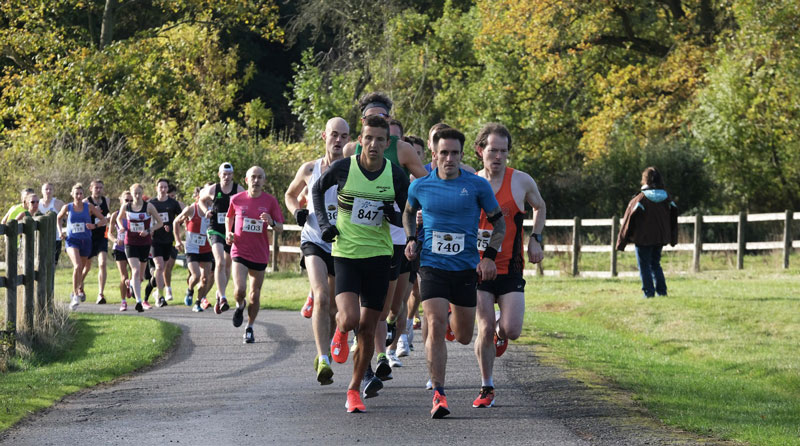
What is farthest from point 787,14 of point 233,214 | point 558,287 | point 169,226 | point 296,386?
point 296,386

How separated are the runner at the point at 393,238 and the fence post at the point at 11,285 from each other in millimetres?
4621

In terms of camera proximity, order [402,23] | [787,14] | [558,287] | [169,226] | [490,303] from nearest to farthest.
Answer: [490,303] < [169,226] < [558,287] < [787,14] < [402,23]

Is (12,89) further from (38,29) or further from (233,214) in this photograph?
(233,214)

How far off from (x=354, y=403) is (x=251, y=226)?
5927 mm

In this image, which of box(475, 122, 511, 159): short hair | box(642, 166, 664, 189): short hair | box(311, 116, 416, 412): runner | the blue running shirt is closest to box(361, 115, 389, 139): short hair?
box(311, 116, 416, 412): runner

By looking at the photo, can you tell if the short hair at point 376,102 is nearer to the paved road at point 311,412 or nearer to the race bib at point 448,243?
the race bib at point 448,243

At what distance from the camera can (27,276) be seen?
13453 mm

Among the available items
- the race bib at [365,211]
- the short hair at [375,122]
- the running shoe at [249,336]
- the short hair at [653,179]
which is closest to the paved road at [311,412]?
the race bib at [365,211]

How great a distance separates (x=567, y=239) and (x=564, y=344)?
20.2m

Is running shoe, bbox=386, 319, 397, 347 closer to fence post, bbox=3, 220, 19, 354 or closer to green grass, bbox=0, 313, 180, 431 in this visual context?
green grass, bbox=0, 313, 180, 431

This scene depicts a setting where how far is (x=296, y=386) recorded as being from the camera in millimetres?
10078

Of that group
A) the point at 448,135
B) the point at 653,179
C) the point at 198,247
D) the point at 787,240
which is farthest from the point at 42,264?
the point at 787,240

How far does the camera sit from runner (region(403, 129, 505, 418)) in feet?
27.9

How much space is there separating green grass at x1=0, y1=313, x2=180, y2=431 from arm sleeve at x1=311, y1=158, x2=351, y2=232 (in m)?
2.57
